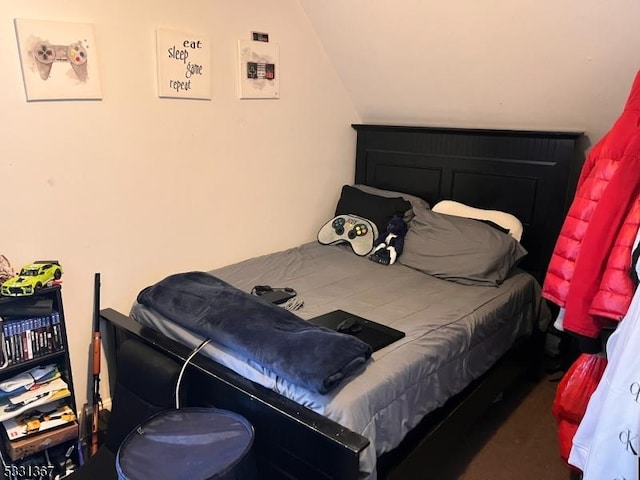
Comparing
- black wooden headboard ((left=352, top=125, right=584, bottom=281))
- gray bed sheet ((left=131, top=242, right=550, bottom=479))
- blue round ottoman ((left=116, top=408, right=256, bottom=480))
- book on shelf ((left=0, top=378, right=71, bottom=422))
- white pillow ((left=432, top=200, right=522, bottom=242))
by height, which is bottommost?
book on shelf ((left=0, top=378, right=71, bottom=422))

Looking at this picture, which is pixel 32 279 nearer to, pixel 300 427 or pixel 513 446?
pixel 300 427

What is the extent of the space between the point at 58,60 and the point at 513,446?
2429 mm

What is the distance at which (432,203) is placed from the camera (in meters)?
3.07

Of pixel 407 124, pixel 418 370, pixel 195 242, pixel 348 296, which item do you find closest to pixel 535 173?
pixel 407 124

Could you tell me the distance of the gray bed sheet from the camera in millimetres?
1551

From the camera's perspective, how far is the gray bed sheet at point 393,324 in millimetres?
1551

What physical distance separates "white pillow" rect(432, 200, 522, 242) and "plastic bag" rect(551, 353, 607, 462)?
2.95 feet

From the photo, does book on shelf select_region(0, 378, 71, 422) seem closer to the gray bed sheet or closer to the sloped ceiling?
the gray bed sheet

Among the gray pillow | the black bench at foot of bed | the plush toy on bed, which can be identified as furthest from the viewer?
the plush toy on bed

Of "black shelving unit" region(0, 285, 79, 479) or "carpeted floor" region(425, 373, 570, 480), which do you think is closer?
"black shelving unit" region(0, 285, 79, 479)

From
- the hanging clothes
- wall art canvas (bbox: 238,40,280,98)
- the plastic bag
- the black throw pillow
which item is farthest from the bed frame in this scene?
wall art canvas (bbox: 238,40,280,98)

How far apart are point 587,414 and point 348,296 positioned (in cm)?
104

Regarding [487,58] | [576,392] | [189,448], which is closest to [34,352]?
[189,448]

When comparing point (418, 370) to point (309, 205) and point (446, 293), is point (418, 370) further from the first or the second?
point (309, 205)
